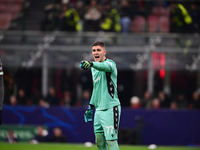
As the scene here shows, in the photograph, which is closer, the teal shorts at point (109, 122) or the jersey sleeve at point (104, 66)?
the jersey sleeve at point (104, 66)

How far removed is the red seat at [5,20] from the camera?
1561 cm

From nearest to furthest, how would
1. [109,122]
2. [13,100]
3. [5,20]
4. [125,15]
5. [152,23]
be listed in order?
[109,122] < [13,100] < [152,23] < [125,15] < [5,20]

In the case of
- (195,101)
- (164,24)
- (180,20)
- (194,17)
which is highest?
(194,17)

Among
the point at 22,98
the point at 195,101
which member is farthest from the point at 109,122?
the point at 22,98

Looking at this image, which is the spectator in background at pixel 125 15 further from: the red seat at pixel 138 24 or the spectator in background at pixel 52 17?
the spectator in background at pixel 52 17

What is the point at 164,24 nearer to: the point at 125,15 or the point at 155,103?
the point at 125,15

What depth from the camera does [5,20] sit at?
15938 mm

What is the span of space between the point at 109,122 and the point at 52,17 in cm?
1034

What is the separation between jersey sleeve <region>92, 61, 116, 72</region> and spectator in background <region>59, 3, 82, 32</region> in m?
9.48

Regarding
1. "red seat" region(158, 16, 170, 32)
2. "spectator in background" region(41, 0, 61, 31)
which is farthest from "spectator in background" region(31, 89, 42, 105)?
"red seat" region(158, 16, 170, 32)

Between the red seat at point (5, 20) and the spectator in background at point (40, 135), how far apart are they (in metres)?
5.47

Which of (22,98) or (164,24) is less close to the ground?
(164,24)

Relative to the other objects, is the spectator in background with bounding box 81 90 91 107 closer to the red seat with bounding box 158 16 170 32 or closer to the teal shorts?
the red seat with bounding box 158 16 170 32

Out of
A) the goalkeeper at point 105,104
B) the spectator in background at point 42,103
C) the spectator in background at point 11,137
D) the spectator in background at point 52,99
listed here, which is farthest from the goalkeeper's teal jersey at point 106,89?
the spectator in background at point 52,99
